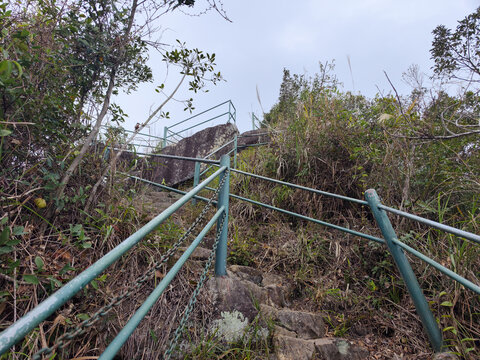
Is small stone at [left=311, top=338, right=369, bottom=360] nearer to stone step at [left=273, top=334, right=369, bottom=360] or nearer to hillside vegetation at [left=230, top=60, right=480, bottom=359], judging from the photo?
stone step at [left=273, top=334, right=369, bottom=360]

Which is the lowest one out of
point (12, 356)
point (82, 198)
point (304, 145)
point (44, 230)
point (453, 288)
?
point (12, 356)

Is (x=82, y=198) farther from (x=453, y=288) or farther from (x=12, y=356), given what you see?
(x=453, y=288)

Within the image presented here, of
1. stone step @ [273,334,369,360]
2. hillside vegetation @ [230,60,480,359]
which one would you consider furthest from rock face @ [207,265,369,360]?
hillside vegetation @ [230,60,480,359]

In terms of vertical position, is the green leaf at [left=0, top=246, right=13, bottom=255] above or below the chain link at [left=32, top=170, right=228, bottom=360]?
above

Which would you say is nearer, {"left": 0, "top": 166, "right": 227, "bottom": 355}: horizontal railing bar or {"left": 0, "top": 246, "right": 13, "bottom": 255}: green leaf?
{"left": 0, "top": 166, "right": 227, "bottom": 355}: horizontal railing bar

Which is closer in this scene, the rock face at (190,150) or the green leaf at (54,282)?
the green leaf at (54,282)

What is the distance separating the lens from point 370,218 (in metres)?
3.01

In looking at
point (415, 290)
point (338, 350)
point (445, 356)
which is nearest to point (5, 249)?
point (338, 350)

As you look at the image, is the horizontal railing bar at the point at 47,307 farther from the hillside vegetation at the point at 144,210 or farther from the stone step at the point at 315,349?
the stone step at the point at 315,349

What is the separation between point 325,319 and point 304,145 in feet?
7.30

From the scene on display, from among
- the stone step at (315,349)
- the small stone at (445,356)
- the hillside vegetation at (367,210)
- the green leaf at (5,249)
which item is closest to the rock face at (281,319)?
the stone step at (315,349)

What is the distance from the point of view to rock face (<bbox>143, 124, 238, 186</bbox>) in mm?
6129

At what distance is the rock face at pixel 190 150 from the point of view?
20.1 ft

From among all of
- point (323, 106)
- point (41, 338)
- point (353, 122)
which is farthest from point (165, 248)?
point (323, 106)
